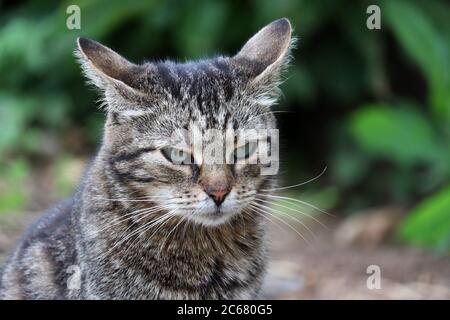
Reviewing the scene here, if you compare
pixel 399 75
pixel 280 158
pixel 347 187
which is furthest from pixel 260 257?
pixel 399 75

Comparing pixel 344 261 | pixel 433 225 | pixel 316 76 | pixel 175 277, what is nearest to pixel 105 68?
pixel 175 277

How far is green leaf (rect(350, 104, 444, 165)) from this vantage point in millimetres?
6906

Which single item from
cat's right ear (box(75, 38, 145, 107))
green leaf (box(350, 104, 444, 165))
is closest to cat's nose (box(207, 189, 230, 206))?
cat's right ear (box(75, 38, 145, 107))

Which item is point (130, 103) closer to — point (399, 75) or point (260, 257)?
point (260, 257)

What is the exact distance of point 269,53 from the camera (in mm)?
4137

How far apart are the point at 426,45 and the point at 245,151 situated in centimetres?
366

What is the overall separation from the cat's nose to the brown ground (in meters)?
1.16

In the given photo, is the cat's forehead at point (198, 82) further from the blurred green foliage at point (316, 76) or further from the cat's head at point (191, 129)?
the blurred green foliage at point (316, 76)

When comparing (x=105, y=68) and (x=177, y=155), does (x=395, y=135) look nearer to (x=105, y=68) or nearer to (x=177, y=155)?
(x=177, y=155)

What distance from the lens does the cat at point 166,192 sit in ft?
12.5

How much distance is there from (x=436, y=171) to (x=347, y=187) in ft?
3.55

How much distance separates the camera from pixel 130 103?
391cm

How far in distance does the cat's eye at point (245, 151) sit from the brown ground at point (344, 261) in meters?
1.04

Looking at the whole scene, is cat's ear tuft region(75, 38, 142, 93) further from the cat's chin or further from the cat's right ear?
the cat's chin
